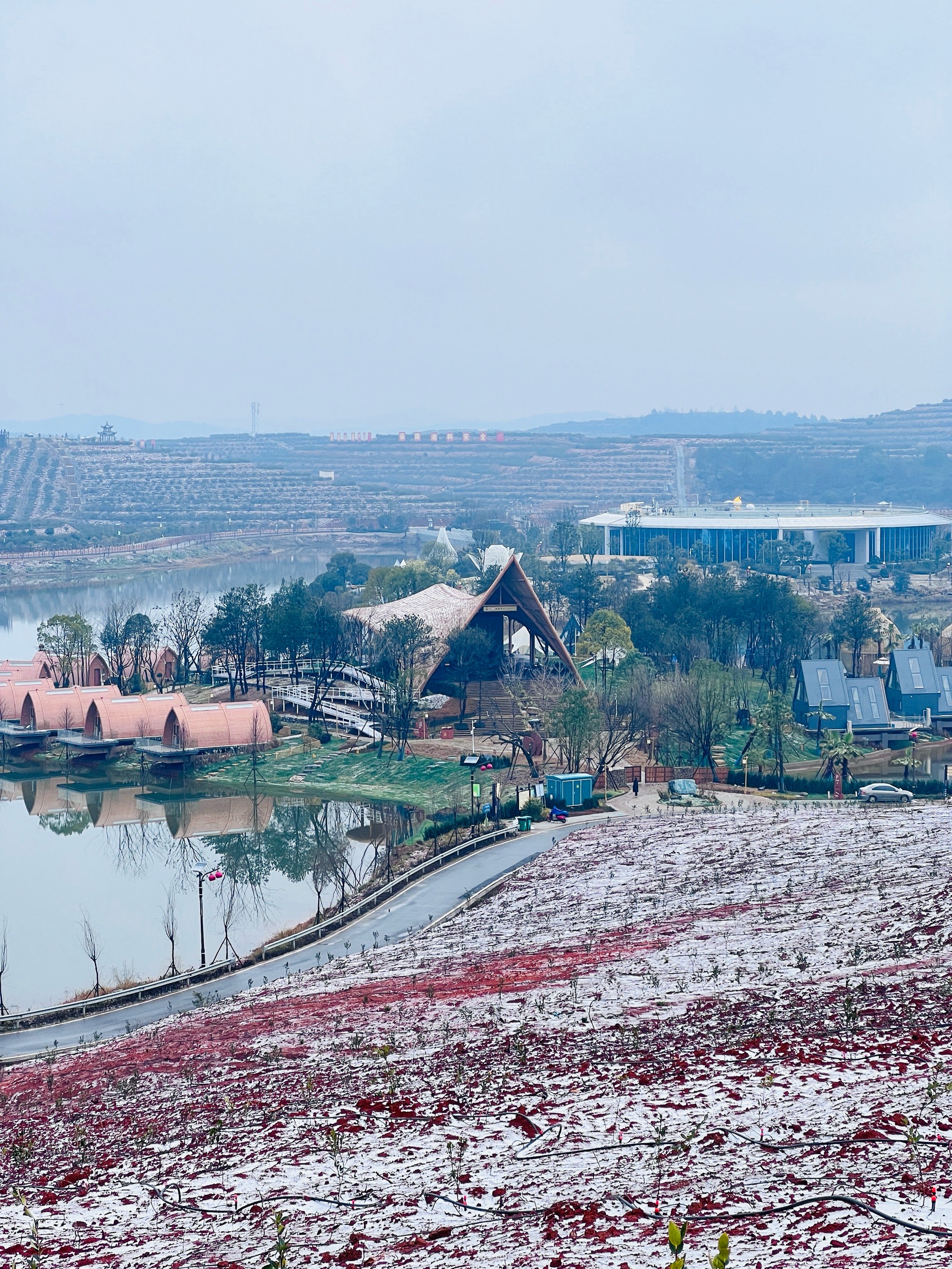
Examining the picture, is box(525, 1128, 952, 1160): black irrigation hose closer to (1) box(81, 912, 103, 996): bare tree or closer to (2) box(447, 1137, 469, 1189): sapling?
(2) box(447, 1137, 469, 1189): sapling

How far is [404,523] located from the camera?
147 meters

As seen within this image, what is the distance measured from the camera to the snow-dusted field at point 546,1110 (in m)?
9.34

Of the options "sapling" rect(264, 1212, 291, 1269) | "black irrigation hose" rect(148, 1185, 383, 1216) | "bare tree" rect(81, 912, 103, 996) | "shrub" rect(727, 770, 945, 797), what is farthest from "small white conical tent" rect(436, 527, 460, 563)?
"sapling" rect(264, 1212, 291, 1269)

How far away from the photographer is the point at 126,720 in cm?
4547

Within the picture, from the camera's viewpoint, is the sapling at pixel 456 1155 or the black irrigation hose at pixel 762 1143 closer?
the black irrigation hose at pixel 762 1143

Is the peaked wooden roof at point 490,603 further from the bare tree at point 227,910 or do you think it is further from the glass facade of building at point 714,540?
the glass facade of building at point 714,540

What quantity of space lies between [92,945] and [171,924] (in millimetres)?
1923

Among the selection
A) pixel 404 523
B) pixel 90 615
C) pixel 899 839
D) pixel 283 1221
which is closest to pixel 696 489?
pixel 404 523

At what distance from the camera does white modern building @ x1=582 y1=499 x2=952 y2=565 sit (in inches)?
3863

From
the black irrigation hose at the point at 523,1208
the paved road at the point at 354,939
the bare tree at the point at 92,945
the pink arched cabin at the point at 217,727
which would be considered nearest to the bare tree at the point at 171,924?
the bare tree at the point at 92,945

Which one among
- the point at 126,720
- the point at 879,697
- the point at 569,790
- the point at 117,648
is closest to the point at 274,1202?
the point at 569,790

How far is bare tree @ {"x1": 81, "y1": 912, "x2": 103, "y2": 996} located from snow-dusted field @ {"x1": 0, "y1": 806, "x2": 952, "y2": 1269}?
5.05 meters

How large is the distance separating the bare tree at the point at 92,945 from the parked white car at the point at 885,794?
1636 cm

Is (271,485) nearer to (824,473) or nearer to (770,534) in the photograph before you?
(824,473)
